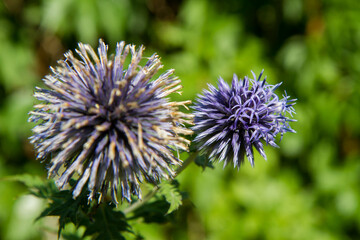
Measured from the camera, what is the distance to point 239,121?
1.14 meters

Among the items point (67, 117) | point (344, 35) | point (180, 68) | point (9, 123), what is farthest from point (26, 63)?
point (344, 35)

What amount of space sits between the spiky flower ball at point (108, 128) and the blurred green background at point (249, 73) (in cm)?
133

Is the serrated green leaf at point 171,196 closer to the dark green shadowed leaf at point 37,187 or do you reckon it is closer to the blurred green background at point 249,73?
the dark green shadowed leaf at point 37,187

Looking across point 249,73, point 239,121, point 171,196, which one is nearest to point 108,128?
point 171,196

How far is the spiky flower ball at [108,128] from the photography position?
1.02 meters

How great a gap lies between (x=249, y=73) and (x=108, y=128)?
161 centimetres

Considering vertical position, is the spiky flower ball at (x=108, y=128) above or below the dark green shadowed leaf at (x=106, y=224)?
above

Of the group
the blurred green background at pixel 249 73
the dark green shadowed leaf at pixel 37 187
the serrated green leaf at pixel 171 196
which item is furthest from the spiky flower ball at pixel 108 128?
the blurred green background at pixel 249 73

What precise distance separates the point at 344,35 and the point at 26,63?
2.18m

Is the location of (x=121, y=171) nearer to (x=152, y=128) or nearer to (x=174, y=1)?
(x=152, y=128)

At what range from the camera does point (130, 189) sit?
1.10m

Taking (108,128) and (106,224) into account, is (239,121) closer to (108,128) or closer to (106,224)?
(108,128)

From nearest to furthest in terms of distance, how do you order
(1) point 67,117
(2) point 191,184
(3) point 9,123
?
1. (1) point 67,117
2. (2) point 191,184
3. (3) point 9,123

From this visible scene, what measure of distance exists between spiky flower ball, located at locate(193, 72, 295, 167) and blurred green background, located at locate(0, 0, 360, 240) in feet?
4.10
